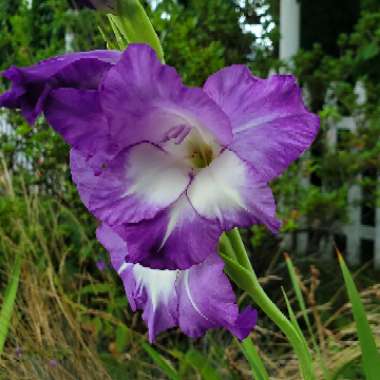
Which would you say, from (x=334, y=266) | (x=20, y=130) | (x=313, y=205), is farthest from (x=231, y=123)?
(x=334, y=266)

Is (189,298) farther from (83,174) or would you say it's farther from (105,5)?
(105,5)

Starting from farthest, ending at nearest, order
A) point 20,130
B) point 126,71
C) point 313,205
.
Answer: point 313,205
point 20,130
point 126,71

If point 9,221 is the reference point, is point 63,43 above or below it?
above

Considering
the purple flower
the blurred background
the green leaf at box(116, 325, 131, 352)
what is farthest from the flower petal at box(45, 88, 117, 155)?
the blurred background

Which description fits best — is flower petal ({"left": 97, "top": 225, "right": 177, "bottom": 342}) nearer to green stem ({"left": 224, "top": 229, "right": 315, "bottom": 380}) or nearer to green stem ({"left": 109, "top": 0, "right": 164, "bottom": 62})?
green stem ({"left": 224, "top": 229, "right": 315, "bottom": 380})

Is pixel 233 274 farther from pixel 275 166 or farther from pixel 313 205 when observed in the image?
pixel 313 205

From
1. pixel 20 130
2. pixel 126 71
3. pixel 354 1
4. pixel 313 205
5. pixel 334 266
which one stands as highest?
pixel 354 1

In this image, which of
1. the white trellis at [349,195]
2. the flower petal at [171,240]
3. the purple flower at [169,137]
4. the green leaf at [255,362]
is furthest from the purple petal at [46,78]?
the white trellis at [349,195]
